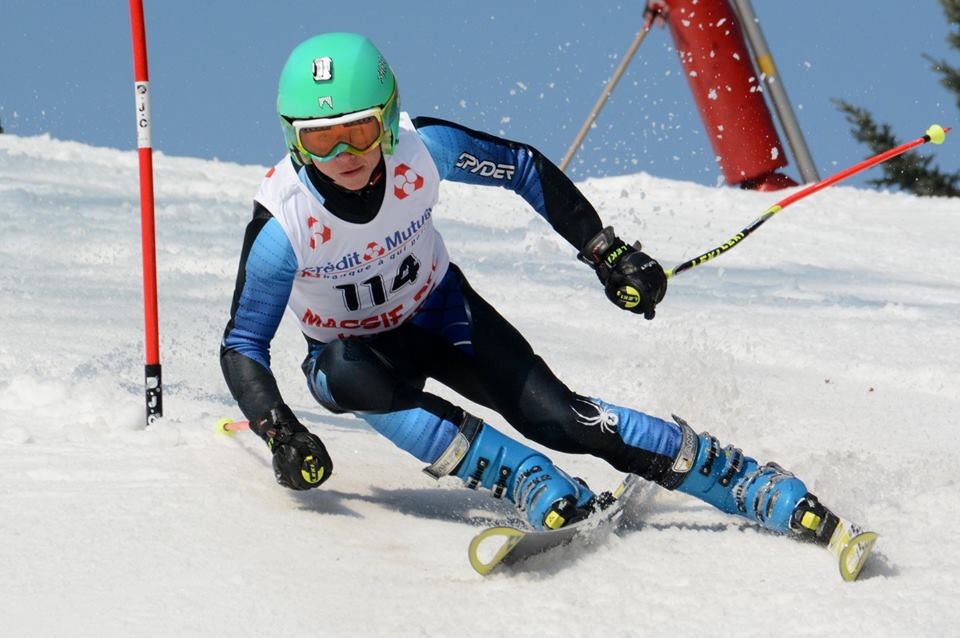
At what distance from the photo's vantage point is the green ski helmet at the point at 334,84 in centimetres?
295

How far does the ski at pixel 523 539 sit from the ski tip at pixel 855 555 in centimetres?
57

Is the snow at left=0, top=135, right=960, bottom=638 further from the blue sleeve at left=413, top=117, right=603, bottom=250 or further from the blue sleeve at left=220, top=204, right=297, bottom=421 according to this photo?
the blue sleeve at left=413, top=117, right=603, bottom=250

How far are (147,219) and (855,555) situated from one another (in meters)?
2.47

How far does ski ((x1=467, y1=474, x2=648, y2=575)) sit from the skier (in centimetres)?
4

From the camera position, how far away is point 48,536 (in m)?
2.87

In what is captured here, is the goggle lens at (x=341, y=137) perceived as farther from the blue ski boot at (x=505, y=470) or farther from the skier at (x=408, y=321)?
the blue ski boot at (x=505, y=470)

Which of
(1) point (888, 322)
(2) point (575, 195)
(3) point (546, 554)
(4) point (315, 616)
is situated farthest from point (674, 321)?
(4) point (315, 616)

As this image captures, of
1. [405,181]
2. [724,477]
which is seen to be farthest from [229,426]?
[724,477]

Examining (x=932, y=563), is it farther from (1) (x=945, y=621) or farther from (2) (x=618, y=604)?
(2) (x=618, y=604)

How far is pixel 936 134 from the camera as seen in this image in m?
3.77

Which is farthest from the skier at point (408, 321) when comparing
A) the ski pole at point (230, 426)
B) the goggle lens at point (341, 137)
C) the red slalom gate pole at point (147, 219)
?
the red slalom gate pole at point (147, 219)

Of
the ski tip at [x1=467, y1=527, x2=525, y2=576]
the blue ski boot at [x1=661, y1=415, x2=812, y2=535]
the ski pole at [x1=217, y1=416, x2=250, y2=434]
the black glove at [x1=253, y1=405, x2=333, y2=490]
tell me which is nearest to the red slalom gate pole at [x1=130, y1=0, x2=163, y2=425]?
the ski pole at [x1=217, y1=416, x2=250, y2=434]

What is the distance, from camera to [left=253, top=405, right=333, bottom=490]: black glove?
2975 millimetres

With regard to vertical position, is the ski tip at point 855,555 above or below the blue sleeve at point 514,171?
below
